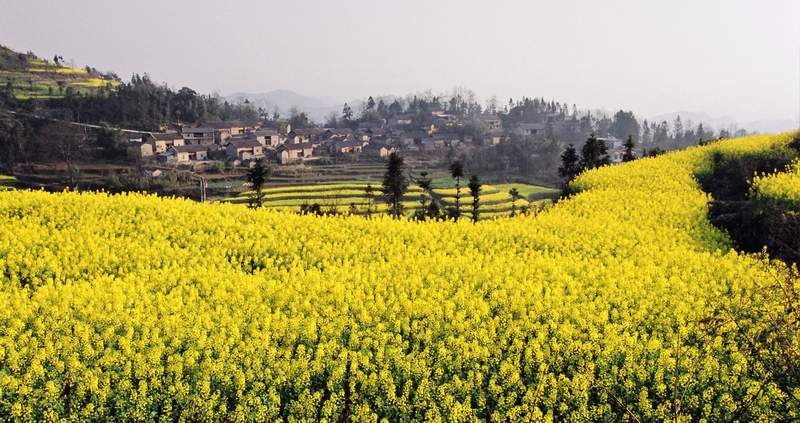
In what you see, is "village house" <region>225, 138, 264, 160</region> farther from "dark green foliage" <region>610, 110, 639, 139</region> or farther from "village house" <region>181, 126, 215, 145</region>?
"dark green foliage" <region>610, 110, 639, 139</region>

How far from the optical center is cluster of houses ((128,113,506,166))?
72375 millimetres

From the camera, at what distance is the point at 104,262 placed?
32.3ft

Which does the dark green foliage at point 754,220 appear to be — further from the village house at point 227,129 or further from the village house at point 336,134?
the village house at point 336,134

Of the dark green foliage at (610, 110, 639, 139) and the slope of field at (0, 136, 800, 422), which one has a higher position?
the dark green foliage at (610, 110, 639, 139)

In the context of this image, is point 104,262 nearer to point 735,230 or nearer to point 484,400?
point 484,400

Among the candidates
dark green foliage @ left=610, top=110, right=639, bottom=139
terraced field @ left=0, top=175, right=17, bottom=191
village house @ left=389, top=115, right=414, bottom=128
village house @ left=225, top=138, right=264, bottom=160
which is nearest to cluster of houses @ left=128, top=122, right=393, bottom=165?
village house @ left=225, top=138, right=264, bottom=160

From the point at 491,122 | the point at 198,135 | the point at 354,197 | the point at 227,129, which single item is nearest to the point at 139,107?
the point at 198,135

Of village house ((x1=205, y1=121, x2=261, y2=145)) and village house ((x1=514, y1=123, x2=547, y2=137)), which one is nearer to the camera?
village house ((x1=205, y1=121, x2=261, y2=145))

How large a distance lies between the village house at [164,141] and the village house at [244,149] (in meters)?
6.49

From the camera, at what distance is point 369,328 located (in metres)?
7.01

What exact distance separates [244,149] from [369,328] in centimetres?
7540

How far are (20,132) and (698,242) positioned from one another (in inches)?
2811

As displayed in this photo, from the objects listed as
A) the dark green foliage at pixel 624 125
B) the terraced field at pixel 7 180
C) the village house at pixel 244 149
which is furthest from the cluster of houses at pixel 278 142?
the dark green foliage at pixel 624 125

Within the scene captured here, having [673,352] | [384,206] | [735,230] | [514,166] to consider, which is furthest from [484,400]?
[514,166]
